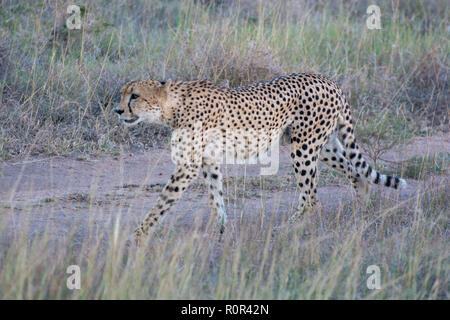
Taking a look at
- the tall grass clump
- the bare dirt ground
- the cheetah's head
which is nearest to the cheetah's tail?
the bare dirt ground

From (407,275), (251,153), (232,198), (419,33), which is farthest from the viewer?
(419,33)

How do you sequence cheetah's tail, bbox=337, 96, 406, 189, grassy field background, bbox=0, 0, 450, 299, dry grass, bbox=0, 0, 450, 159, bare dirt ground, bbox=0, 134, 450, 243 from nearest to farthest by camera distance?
grassy field background, bbox=0, 0, 450, 299, bare dirt ground, bbox=0, 134, 450, 243, cheetah's tail, bbox=337, 96, 406, 189, dry grass, bbox=0, 0, 450, 159

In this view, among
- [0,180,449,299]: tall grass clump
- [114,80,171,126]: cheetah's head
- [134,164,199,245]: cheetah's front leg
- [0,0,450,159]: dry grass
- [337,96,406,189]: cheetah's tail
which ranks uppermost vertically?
[0,0,450,159]: dry grass

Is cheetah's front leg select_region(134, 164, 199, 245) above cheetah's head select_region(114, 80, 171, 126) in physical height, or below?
below

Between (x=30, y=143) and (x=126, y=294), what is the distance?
10.1 feet

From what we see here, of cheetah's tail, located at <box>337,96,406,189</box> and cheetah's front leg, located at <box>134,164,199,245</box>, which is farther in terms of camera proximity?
cheetah's tail, located at <box>337,96,406,189</box>

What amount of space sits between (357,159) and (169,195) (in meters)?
1.49

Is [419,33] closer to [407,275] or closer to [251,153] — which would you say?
[251,153]

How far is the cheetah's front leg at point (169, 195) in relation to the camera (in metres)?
4.50

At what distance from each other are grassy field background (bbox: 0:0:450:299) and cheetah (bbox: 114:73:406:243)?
0.25m

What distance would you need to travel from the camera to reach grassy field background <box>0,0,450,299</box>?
3.68 m

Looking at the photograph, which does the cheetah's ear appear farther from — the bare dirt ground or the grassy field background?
the grassy field background

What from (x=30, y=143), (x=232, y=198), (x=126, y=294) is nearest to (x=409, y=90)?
(x=232, y=198)

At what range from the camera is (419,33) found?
9.43 meters
